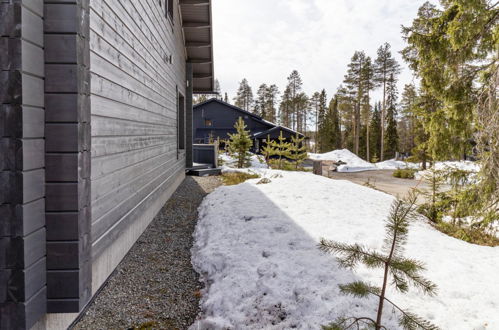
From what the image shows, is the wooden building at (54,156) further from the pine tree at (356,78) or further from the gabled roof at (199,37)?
the pine tree at (356,78)

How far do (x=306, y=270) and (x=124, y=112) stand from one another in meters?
2.92

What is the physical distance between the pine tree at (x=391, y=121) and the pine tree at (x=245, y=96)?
96.8 feet

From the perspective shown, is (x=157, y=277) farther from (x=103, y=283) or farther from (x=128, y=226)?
(x=128, y=226)

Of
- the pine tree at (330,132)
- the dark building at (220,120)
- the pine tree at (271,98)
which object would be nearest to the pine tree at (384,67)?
the pine tree at (330,132)

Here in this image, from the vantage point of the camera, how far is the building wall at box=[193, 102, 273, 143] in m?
31.4

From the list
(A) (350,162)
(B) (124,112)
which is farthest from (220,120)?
(B) (124,112)

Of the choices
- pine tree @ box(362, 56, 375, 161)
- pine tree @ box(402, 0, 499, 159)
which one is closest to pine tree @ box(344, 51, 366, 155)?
pine tree @ box(362, 56, 375, 161)

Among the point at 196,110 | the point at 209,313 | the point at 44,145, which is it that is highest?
the point at 196,110

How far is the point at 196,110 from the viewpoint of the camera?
32.1 meters

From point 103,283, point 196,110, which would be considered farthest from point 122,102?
point 196,110

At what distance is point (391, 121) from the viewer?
3681 centimetres

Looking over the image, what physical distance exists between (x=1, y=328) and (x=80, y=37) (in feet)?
6.69

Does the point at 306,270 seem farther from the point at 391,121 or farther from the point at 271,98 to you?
the point at 271,98

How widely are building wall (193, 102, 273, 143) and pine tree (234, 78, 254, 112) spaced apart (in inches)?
1185
